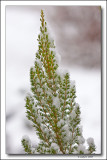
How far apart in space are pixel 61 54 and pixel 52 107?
0.63 metres

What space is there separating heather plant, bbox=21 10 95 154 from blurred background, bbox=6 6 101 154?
272 mm

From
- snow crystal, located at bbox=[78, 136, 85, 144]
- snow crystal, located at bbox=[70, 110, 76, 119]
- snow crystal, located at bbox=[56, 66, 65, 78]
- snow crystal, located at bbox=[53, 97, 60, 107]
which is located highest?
snow crystal, located at bbox=[56, 66, 65, 78]

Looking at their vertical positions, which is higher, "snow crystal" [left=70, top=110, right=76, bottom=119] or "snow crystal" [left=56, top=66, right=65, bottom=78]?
"snow crystal" [left=56, top=66, right=65, bottom=78]

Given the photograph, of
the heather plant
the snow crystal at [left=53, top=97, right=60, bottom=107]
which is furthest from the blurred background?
the snow crystal at [left=53, top=97, right=60, bottom=107]

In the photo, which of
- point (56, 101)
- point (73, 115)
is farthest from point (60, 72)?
point (73, 115)

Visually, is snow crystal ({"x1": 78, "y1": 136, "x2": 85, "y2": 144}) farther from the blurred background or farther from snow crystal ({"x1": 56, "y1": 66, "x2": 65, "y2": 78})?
snow crystal ({"x1": 56, "y1": 66, "x2": 65, "y2": 78})

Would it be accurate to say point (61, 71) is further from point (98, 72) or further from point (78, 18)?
point (78, 18)

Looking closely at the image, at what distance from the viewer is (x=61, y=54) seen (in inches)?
87.4

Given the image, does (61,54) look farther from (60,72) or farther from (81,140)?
(81,140)

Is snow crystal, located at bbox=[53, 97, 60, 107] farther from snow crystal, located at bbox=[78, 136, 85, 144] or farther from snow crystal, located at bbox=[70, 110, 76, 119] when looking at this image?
snow crystal, located at bbox=[78, 136, 85, 144]

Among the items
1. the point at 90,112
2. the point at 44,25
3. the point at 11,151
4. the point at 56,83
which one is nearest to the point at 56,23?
the point at 44,25

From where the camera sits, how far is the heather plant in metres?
1.80

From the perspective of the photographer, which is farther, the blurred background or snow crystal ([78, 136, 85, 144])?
the blurred background

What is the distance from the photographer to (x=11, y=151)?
2146 millimetres
